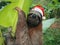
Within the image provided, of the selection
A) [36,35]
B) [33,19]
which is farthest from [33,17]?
[36,35]

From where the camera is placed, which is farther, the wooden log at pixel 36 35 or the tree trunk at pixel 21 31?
the wooden log at pixel 36 35

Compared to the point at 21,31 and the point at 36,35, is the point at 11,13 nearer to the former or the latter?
the point at 21,31

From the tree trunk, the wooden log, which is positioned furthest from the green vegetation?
the wooden log

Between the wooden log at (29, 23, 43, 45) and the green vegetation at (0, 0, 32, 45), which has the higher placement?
the green vegetation at (0, 0, 32, 45)

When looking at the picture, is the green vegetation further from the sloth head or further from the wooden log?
the wooden log

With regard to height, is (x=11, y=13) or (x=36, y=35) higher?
(x=11, y=13)

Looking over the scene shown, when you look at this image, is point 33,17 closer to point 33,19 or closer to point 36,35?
point 33,19

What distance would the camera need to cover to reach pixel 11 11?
0.89 meters

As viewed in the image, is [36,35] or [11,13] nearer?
[11,13]

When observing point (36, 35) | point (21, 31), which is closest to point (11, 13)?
point (21, 31)

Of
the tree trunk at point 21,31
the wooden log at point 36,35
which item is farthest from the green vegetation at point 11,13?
the wooden log at point 36,35

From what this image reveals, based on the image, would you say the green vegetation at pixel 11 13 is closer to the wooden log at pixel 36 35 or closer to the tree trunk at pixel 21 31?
the tree trunk at pixel 21 31

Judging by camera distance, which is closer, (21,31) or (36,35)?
(21,31)

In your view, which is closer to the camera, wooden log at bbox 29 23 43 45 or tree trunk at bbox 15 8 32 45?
tree trunk at bbox 15 8 32 45
